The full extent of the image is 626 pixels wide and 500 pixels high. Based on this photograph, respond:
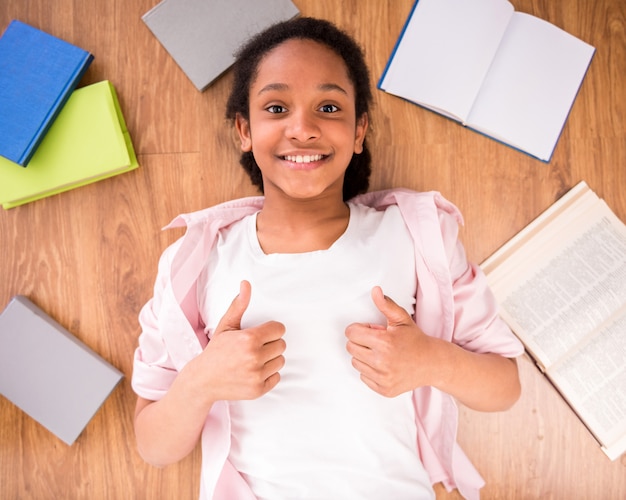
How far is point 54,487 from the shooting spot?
3.29 feet

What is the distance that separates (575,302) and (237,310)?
69 cm

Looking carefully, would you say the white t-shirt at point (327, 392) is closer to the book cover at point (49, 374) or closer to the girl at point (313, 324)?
the girl at point (313, 324)

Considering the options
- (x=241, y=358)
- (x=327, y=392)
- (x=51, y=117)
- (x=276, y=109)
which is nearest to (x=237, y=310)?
(x=241, y=358)

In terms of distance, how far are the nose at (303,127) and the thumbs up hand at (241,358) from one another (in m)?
0.23

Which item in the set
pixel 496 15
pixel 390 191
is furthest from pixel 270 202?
pixel 496 15

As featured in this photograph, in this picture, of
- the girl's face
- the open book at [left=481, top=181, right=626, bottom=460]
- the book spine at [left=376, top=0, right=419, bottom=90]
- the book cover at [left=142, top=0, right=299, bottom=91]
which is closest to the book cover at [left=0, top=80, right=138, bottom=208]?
the book cover at [left=142, top=0, right=299, bottom=91]

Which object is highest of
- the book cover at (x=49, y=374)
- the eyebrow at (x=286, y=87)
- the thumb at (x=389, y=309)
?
the eyebrow at (x=286, y=87)

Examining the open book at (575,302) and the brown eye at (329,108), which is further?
the open book at (575,302)

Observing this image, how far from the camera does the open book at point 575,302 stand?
0.99 meters

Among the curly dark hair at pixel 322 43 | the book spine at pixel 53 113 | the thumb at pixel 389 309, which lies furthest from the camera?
the book spine at pixel 53 113

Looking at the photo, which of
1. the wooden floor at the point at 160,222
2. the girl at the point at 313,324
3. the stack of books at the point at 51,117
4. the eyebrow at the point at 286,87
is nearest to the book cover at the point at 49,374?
the wooden floor at the point at 160,222

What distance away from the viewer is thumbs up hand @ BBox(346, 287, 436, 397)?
28.1 inches

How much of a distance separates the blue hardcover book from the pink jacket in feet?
1.08

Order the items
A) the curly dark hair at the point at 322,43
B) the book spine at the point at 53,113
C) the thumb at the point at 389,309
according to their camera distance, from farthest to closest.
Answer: the book spine at the point at 53,113 < the curly dark hair at the point at 322,43 < the thumb at the point at 389,309
